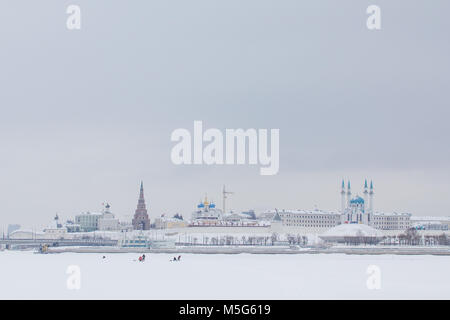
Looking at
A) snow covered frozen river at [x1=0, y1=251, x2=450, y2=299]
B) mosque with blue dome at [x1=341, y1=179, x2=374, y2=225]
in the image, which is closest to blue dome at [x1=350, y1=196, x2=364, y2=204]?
mosque with blue dome at [x1=341, y1=179, x2=374, y2=225]

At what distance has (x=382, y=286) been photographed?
3003 centimetres

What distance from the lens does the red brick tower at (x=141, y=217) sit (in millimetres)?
112031

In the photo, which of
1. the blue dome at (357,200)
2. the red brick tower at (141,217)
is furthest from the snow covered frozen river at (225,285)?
the blue dome at (357,200)

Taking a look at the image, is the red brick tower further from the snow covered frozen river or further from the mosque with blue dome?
the snow covered frozen river

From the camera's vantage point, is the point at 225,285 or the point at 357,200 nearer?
the point at 225,285

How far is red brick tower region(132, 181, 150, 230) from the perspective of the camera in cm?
11203

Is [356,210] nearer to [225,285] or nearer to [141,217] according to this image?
[141,217]

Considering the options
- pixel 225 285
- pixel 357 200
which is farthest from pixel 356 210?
pixel 225 285

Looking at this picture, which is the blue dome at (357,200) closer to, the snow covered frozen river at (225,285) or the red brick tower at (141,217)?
the red brick tower at (141,217)

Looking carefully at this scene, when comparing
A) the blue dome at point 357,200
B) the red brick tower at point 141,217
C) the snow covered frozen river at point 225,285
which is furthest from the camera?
the blue dome at point 357,200

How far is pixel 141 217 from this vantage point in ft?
368
